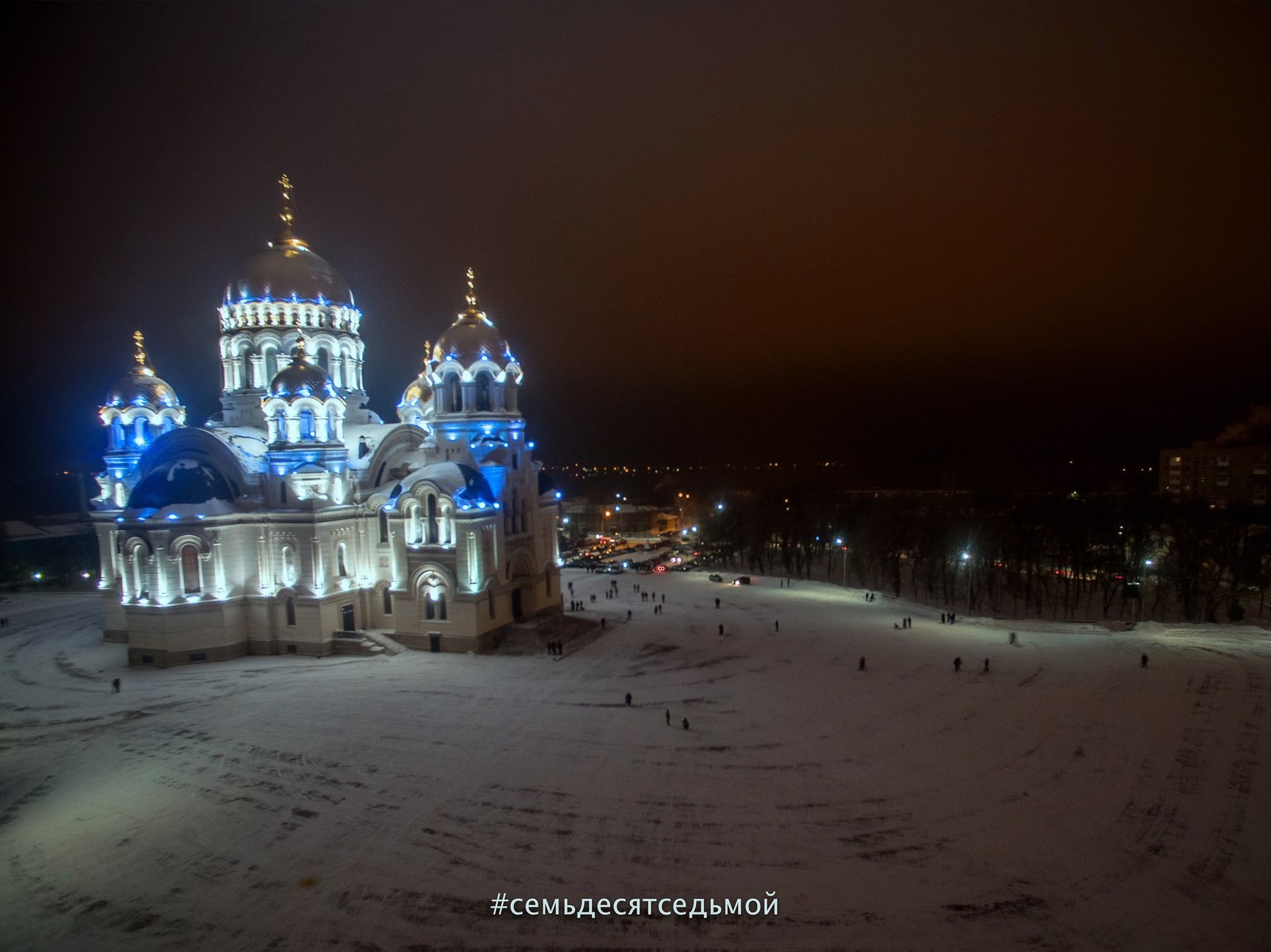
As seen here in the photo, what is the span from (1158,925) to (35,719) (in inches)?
1063

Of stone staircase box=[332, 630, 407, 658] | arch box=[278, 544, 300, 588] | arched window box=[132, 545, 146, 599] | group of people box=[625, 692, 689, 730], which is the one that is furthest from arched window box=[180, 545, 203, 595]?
group of people box=[625, 692, 689, 730]

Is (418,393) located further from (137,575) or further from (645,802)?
(645,802)

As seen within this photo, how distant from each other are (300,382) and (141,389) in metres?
9.03

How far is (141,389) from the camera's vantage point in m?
31.7

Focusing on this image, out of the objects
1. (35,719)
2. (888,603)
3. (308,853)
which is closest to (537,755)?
(308,853)

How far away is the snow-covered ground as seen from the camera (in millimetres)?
11203

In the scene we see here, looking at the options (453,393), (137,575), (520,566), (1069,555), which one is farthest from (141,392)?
(1069,555)

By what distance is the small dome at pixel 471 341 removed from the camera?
30859 millimetres

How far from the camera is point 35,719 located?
2070cm

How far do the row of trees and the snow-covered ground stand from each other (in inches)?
474

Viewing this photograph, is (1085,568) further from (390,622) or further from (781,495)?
(390,622)

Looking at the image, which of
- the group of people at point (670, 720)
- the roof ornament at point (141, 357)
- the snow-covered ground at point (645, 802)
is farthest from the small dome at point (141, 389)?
the group of people at point (670, 720)

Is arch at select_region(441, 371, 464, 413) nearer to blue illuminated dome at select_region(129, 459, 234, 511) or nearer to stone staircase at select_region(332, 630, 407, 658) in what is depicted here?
blue illuminated dome at select_region(129, 459, 234, 511)

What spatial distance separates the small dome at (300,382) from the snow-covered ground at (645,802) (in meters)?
10.5
